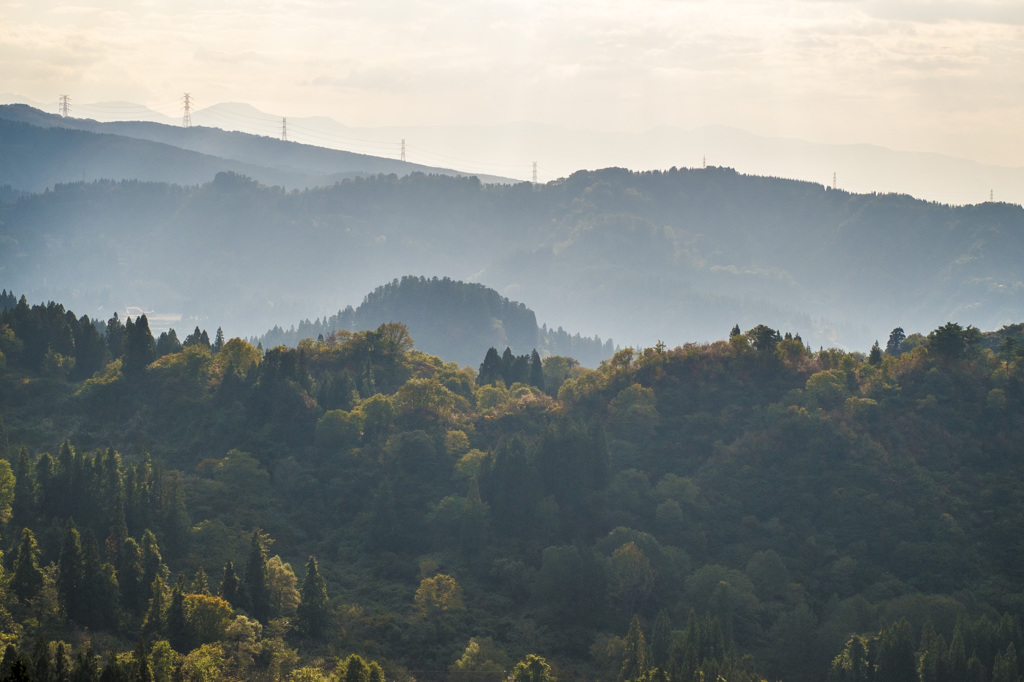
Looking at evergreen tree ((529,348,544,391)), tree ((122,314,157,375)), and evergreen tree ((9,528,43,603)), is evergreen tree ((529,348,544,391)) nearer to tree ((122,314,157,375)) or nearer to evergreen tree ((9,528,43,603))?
tree ((122,314,157,375))

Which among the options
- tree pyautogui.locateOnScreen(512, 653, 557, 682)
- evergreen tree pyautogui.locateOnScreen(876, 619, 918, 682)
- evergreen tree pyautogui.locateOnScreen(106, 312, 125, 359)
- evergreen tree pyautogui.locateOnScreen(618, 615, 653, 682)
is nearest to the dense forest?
evergreen tree pyautogui.locateOnScreen(876, 619, 918, 682)

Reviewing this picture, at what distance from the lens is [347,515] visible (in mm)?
138625

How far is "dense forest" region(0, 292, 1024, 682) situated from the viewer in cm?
10425

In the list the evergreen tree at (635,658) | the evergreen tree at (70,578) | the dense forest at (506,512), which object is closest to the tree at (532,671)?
the dense forest at (506,512)

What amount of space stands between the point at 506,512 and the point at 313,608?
116 ft

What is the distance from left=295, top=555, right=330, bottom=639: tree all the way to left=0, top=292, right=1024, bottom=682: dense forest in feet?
1.11

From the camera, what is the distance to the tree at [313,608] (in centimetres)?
10912

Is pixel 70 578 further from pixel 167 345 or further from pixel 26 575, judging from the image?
pixel 167 345

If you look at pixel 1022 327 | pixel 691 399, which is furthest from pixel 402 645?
pixel 1022 327

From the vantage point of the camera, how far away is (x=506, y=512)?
13912 centimetres

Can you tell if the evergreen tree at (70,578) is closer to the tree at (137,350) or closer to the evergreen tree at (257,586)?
the evergreen tree at (257,586)

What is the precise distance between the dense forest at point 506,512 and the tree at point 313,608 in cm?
34

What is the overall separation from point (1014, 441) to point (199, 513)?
101827 mm

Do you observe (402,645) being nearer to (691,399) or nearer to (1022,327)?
(691,399)
